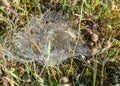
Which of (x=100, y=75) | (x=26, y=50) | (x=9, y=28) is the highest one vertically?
(x=9, y=28)

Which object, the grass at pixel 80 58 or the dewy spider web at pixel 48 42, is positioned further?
the dewy spider web at pixel 48 42

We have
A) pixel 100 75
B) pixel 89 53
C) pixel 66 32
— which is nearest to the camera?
pixel 100 75

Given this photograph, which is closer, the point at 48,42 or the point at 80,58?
the point at 80,58

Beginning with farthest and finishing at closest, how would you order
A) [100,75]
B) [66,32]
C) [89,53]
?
1. [66,32]
2. [89,53]
3. [100,75]

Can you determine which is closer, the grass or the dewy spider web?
the grass

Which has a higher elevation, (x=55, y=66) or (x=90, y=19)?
(x=90, y=19)

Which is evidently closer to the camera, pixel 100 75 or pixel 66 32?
pixel 100 75

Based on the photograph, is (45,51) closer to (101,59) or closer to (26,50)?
(26,50)

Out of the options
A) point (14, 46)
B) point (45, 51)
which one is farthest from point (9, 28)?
point (45, 51)
